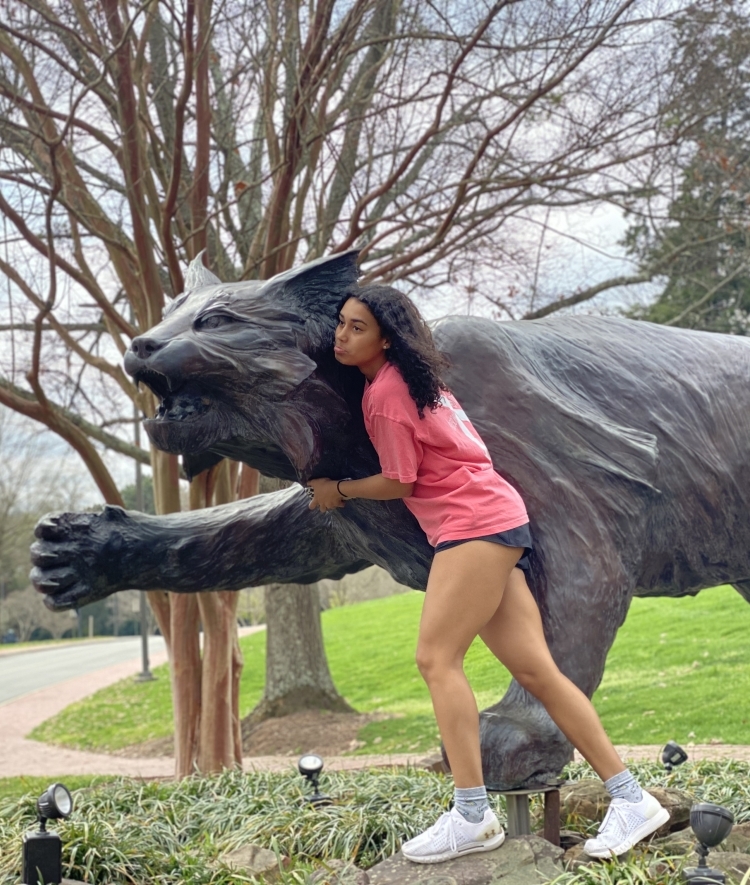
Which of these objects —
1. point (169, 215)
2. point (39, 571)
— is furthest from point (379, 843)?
point (169, 215)

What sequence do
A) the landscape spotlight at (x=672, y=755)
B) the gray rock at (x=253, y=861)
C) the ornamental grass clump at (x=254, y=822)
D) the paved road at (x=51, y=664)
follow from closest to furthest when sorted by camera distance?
the gray rock at (x=253, y=861)
the ornamental grass clump at (x=254, y=822)
the landscape spotlight at (x=672, y=755)
the paved road at (x=51, y=664)

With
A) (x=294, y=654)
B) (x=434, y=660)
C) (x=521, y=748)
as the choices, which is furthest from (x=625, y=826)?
(x=294, y=654)

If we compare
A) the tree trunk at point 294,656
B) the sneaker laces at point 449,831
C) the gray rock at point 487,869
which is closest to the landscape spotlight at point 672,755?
the gray rock at point 487,869

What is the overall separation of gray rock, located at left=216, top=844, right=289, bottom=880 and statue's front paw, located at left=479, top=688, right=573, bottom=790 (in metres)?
1.28

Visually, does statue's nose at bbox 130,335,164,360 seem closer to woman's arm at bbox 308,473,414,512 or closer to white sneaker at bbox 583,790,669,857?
woman's arm at bbox 308,473,414,512

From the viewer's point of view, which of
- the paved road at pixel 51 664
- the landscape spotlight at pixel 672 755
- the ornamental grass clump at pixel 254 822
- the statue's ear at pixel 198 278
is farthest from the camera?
the paved road at pixel 51 664

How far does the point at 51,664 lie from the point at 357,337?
85.7ft

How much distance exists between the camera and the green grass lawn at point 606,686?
29.9ft

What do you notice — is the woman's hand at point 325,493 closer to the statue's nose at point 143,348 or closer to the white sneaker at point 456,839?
the statue's nose at point 143,348

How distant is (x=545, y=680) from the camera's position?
2.57m

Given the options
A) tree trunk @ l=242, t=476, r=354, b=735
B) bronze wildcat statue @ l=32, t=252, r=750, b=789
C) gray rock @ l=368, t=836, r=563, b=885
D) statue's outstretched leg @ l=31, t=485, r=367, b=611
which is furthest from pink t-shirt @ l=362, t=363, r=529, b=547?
tree trunk @ l=242, t=476, r=354, b=735

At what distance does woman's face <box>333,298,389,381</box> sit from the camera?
102 inches

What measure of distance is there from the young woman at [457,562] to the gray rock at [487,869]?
1.3 inches

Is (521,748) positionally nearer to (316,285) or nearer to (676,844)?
(676,844)
